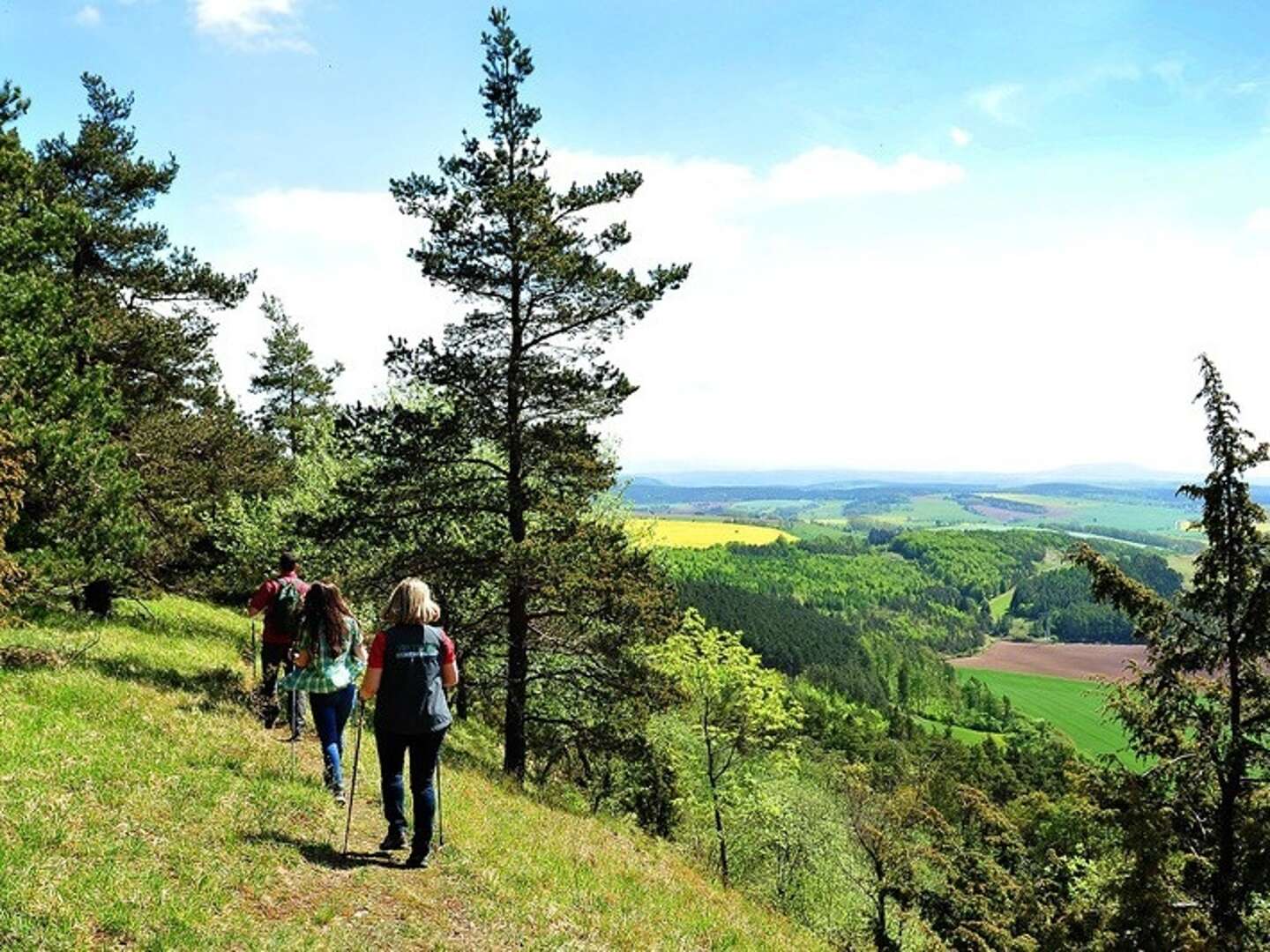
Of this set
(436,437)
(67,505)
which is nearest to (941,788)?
(436,437)

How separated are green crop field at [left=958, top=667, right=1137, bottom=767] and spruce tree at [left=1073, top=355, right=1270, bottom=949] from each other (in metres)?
101

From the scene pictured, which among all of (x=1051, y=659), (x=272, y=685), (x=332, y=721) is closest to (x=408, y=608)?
(x=332, y=721)

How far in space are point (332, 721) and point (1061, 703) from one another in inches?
5853

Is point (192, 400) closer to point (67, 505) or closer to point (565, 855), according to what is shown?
point (67, 505)

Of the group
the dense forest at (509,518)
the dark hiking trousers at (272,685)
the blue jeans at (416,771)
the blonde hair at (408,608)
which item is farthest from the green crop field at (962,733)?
the blonde hair at (408,608)

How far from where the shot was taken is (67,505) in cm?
1378

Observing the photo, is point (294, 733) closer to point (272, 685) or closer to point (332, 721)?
point (332, 721)

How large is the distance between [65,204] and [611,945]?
16128 millimetres

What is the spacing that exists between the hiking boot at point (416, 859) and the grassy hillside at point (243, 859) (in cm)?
9

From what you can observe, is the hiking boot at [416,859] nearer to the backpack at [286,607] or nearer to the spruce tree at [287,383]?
the backpack at [286,607]

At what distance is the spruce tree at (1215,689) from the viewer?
11.3 m

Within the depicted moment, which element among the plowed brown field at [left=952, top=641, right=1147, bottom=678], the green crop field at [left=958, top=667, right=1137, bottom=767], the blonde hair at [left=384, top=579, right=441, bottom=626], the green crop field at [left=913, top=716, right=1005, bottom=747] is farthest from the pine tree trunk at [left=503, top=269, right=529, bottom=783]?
the plowed brown field at [left=952, top=641, right=1147, bottom=678]

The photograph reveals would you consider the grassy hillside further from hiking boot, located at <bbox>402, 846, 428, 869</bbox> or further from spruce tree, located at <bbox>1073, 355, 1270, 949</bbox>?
spruce tree, located at <bbox>1073, 355, 1270, 949</bbox>

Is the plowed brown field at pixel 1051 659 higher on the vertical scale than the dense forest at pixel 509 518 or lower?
lower
